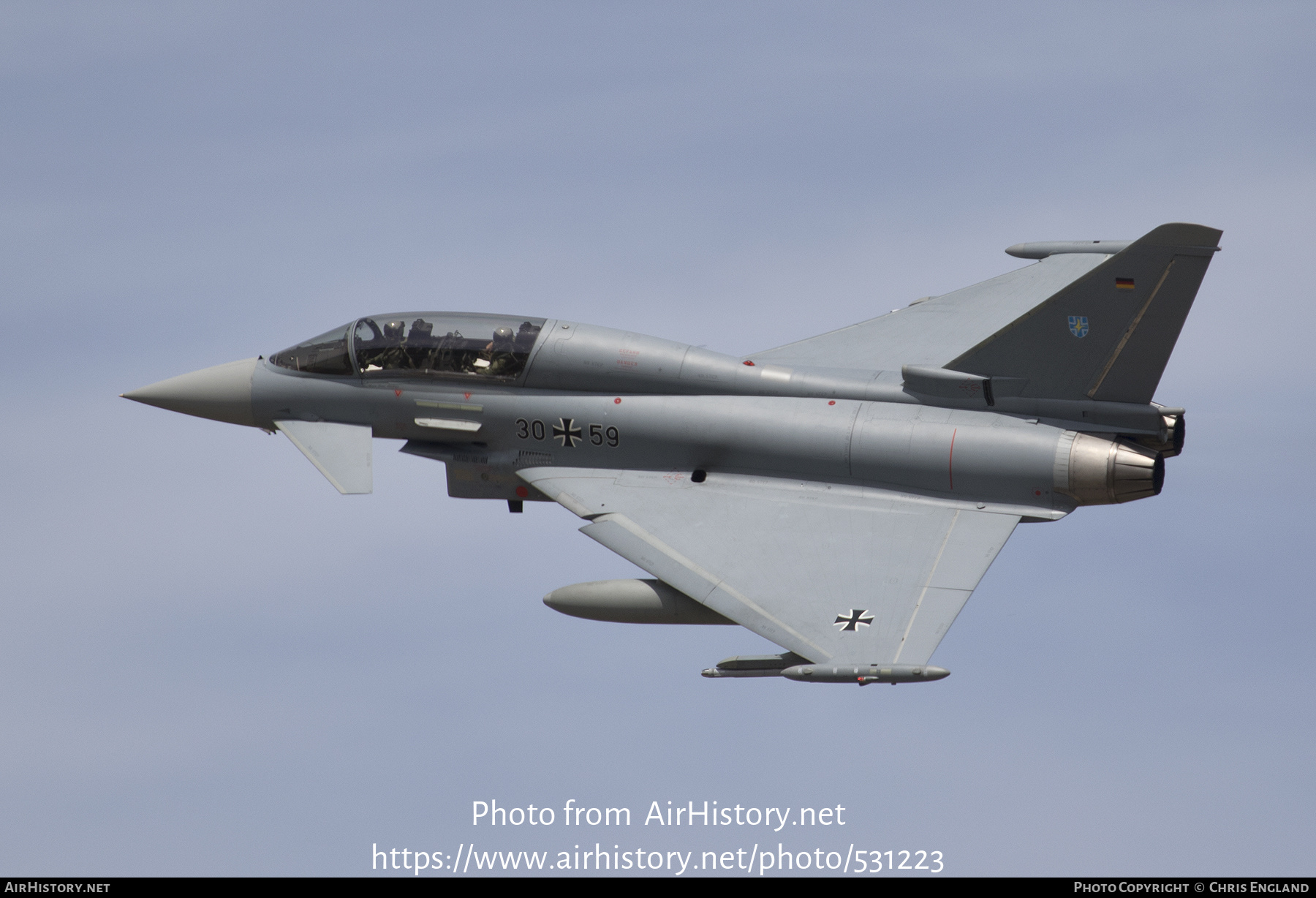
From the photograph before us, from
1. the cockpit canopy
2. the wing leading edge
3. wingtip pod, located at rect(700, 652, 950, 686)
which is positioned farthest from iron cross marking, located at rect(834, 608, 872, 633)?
the cockpit canopy

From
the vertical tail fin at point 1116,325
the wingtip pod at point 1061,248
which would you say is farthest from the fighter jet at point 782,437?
the wingtip pod at point 1061,248

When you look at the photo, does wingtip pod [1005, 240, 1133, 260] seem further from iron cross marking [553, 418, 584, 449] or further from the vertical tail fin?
iron cross marking [553, 418, 584, 449]

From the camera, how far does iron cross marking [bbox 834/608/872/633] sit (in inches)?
875

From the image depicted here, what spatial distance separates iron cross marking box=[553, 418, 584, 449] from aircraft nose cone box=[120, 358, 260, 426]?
183 inches

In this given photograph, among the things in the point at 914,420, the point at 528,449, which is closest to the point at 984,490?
the point at 914,420

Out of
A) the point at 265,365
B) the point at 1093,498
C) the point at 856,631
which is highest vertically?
the point at 265,365

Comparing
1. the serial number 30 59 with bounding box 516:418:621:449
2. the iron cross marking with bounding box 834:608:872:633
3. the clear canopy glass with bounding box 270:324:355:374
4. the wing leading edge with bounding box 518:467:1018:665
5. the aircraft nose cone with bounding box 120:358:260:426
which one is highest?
the clear canopy glass with bounding box 270:324:355:374

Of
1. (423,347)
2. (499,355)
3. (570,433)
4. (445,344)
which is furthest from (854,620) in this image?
(423,347)

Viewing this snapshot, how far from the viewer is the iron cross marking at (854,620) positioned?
22219 millimetres

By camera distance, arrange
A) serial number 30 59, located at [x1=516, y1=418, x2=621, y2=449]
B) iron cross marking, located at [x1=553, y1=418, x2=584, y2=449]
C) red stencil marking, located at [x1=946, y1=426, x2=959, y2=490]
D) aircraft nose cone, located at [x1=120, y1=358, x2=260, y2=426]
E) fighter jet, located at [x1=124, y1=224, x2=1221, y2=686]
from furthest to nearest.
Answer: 1. aircraft nose cone, located at [x1=120, y1=358, x2=260, y2=426]
2. iron cross marking, located at [x1=553, y1=418, x2=584, y2=449]
3. serial number 30 59, located at [x1=516, y1=418, x2=621, y2=449]
4. red stencil marking, located at [x1=946, y1=426, x2=959, y2=490]
5. fighter jet, located at [x1=124, y1=224, x2=1221, y2=686]

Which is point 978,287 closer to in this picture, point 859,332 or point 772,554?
point 859,332

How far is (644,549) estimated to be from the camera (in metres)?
24.2

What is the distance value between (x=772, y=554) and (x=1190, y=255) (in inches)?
249

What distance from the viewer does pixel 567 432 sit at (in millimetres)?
25578
